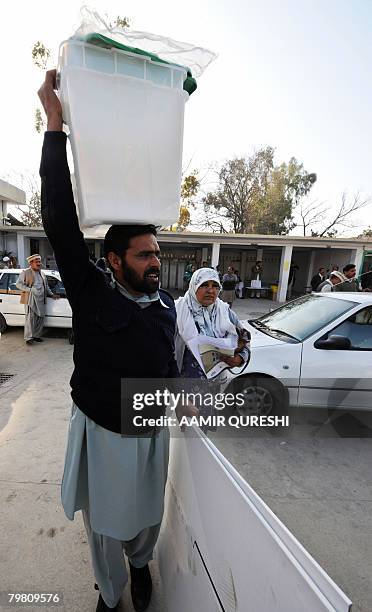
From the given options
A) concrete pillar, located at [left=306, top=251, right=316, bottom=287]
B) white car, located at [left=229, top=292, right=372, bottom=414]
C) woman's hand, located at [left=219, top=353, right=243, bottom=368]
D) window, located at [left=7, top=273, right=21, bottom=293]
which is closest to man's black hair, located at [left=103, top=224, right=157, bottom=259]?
woman's hand, located at [left=219, top=353, right=243, bottom=368]

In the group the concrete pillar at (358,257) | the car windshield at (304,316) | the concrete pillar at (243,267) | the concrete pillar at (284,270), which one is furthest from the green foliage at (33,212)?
the car windshield at (304,316)

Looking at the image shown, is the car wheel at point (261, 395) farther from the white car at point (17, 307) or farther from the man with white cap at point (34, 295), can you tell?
the man with white cap at point (34, 295)

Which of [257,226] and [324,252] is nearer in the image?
[324,252]

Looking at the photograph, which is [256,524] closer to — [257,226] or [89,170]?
[89,170]

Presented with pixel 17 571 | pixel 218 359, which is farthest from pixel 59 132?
pixel 17 571

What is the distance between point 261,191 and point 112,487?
1154 inches

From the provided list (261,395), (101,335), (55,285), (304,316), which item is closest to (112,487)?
(101,335)

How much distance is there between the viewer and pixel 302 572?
0.71 metres

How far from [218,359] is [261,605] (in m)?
1.70

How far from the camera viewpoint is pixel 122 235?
1.29 meters

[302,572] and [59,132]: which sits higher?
[59,132]

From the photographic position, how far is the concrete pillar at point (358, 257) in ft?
50.6

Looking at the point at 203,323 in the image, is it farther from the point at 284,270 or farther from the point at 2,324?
the point at 284,270

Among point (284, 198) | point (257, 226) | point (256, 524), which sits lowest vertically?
point (256, 524)
